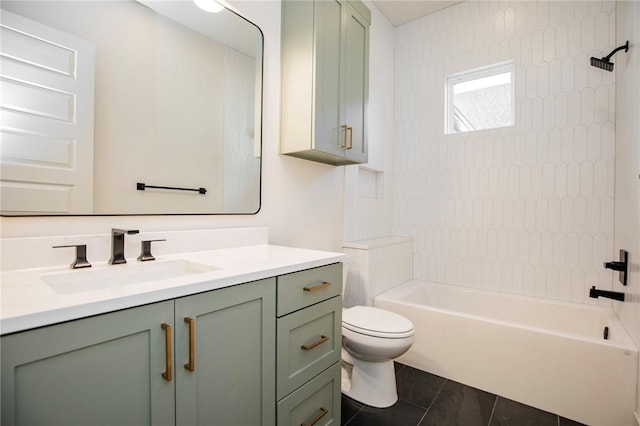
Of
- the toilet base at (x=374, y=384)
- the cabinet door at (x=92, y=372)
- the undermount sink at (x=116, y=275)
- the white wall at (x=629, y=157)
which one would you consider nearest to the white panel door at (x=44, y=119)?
the undermount sink at (x=116, y=275)

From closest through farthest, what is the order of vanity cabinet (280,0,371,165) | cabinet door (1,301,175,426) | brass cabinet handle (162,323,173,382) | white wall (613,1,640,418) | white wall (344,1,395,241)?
cabinet door (1,301,175,426), brass cabinet handle (162,323,173,382), white wall (613,1,640,418), vanity cabinet (280,0,371,165), white wall (344,1,395,241)

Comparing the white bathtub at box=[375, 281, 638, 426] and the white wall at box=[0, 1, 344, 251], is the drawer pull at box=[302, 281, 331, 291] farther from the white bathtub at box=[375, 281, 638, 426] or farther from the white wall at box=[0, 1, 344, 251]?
the white bathtub at box=[375, 281, 638, 426]

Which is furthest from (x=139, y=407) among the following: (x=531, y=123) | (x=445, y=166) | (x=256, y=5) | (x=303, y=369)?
(x=531, y=123)

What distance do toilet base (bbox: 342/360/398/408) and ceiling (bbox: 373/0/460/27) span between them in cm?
290

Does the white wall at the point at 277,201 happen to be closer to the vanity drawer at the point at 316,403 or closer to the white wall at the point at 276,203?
the white wall at the point at 276,203

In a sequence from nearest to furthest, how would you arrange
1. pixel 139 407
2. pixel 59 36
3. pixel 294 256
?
pixel 139 407, pixel 59 36, pixel 294 256

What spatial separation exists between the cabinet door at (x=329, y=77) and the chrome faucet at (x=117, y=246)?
3.31ft

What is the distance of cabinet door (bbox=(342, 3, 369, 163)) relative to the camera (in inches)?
75.4

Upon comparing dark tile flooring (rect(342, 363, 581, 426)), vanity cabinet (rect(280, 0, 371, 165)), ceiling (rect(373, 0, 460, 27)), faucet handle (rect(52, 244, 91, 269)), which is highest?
ceiling (rect(373, 0, 460, 27))

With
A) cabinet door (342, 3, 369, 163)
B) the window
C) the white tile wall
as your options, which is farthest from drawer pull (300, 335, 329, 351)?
the window

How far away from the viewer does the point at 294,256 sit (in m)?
1.33

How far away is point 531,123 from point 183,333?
109 inches

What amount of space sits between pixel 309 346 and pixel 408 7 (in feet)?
9.77

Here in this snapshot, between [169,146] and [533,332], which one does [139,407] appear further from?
[533,332]
